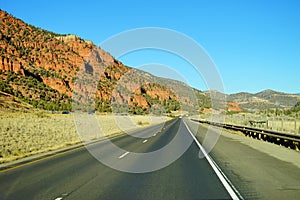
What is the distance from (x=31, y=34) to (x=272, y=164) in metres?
119

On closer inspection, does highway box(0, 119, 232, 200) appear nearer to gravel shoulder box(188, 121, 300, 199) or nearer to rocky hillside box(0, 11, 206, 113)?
gravel shoulder box(188, 121, 300, 199)

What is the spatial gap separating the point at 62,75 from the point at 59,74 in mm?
1068

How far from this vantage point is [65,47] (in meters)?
140

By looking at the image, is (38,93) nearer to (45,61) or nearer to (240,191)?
(45,61)

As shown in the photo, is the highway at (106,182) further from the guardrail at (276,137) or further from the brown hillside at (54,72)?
the brown hillside at (54,72)

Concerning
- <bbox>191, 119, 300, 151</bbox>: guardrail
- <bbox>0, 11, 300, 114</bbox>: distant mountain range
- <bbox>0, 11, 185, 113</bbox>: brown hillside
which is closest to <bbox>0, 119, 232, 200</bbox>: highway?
→ <bbox>191, 119, 300, 151</bbox>: guardrail

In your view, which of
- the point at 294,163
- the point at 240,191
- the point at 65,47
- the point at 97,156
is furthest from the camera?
the point at 65,47

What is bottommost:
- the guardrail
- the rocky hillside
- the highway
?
the highway

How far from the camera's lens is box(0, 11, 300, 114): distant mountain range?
301 ft

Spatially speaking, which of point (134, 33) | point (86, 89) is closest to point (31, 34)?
point (86, 89)

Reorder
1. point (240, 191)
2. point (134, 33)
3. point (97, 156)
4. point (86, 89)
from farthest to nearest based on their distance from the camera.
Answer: point (86, 89)
point (134, 33)
point (97, 156)
point (240, 191)

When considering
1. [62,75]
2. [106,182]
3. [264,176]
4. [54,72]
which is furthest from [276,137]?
[54,72]

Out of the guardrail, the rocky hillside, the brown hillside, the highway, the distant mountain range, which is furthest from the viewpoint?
the rocky hillside

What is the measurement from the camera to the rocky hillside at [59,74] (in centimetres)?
9188
